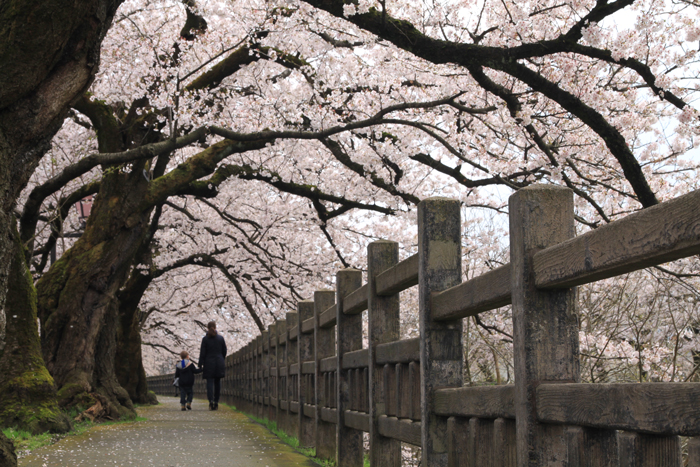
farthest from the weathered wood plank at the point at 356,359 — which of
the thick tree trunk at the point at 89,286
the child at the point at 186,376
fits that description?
the child at the point at 186,376

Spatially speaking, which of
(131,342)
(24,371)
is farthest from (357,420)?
(131,342)

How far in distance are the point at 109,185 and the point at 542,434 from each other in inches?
414

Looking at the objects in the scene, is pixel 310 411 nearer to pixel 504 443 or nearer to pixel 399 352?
pixel 399 352

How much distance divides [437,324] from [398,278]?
68 centimetres

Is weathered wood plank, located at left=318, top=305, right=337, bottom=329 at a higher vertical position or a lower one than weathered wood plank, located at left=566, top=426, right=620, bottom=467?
higher

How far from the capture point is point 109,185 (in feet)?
38.2

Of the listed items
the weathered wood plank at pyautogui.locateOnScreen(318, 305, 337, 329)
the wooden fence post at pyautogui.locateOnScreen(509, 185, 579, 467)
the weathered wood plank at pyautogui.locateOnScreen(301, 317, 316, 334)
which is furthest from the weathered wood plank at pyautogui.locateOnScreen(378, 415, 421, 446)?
the weathered wood plank at pyautogui.locateOnScreen(301, 317, 316, 334)

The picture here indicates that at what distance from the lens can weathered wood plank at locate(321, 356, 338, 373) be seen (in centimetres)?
599

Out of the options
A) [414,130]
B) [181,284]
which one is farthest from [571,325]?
[181,284]

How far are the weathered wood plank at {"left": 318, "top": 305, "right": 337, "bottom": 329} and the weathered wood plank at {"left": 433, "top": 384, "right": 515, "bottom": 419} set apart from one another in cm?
283

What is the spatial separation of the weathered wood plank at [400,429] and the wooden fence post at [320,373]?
77.6 inches

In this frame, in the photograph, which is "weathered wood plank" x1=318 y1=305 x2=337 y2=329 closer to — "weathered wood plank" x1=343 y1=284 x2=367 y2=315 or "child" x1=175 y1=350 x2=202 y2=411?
"weathered wood plank" x1=343 y1=284 x2=367 y2=315

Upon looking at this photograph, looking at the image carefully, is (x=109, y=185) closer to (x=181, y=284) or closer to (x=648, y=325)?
(x=648, y=325)

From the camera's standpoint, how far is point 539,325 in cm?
248
